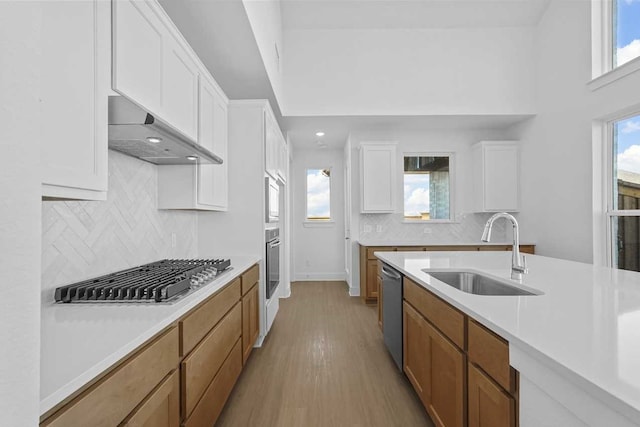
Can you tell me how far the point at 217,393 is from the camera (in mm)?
1776

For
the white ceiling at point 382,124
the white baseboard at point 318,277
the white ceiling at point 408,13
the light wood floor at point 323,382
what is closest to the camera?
the light wood floor at point 323,382

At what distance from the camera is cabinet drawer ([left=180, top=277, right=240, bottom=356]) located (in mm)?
1365

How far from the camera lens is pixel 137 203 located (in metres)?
2.10

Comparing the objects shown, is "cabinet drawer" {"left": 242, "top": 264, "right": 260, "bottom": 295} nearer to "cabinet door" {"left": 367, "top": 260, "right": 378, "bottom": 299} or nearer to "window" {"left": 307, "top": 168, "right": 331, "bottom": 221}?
"cabinet door" {"left": 367, "top": 260, "right": 378, "bottom": 299}

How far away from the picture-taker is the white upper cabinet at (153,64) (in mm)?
1329

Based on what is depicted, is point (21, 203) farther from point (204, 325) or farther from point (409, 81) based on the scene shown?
point (409, 81)

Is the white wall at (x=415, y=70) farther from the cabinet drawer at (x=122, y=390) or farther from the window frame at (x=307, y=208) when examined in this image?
the cabinet drawer at (x=122, y=390)

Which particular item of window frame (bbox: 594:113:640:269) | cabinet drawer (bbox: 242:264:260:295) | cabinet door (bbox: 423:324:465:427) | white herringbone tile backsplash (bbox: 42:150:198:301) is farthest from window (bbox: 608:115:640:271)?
white herringbone tile backsplash (bbox: 42:150:198:301)

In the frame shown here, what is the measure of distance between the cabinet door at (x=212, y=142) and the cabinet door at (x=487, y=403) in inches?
80.4

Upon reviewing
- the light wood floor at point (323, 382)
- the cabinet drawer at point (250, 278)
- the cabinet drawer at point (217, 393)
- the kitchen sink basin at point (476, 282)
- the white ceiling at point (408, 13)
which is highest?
the white ceiling at point (408, 13)

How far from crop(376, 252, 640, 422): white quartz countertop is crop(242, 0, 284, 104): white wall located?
85.9 inches

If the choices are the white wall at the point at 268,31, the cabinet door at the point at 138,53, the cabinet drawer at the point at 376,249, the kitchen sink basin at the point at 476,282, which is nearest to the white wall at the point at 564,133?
the cabinet drawer at the point at 376,249

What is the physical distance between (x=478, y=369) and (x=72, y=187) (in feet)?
5.13

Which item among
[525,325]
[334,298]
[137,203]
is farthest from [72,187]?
[334,298]
